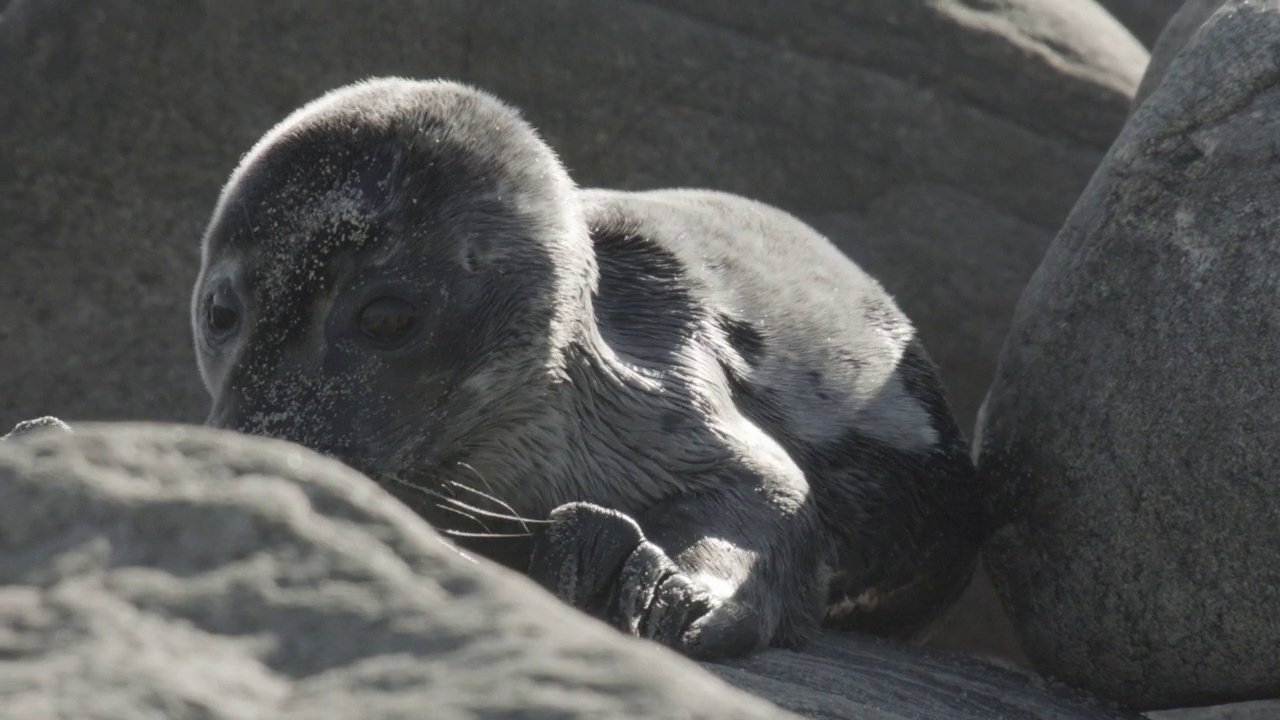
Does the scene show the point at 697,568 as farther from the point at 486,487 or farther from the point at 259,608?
the point at 259,608

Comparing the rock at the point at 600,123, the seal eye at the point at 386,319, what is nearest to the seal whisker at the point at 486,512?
the seal eye at the point at 386,319

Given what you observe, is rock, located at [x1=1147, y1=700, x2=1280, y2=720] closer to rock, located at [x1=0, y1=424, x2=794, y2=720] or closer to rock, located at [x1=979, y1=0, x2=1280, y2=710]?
rock, located at [x1=979, y1=0, x2=1280, y2=710]

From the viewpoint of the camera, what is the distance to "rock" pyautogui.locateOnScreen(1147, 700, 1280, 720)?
4006mm

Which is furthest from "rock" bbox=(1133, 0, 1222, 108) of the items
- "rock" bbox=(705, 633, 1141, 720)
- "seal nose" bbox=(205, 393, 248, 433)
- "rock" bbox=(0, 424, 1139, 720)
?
"rock" bbox=(0, 424, 1139, 720)

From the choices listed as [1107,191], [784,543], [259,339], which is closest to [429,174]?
[259,339]

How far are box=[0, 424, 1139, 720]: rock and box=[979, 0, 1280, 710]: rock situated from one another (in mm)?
2270

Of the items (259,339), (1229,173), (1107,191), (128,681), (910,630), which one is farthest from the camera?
(910,630)

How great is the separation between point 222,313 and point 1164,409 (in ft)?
7.14

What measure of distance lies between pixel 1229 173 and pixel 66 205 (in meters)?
3.78

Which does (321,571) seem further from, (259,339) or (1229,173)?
(1229,173)

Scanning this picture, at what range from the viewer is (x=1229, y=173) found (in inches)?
142

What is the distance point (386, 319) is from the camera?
3406mm

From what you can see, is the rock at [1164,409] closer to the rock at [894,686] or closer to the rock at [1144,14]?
the rock at [894,686]

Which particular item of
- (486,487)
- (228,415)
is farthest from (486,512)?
(228,415)
